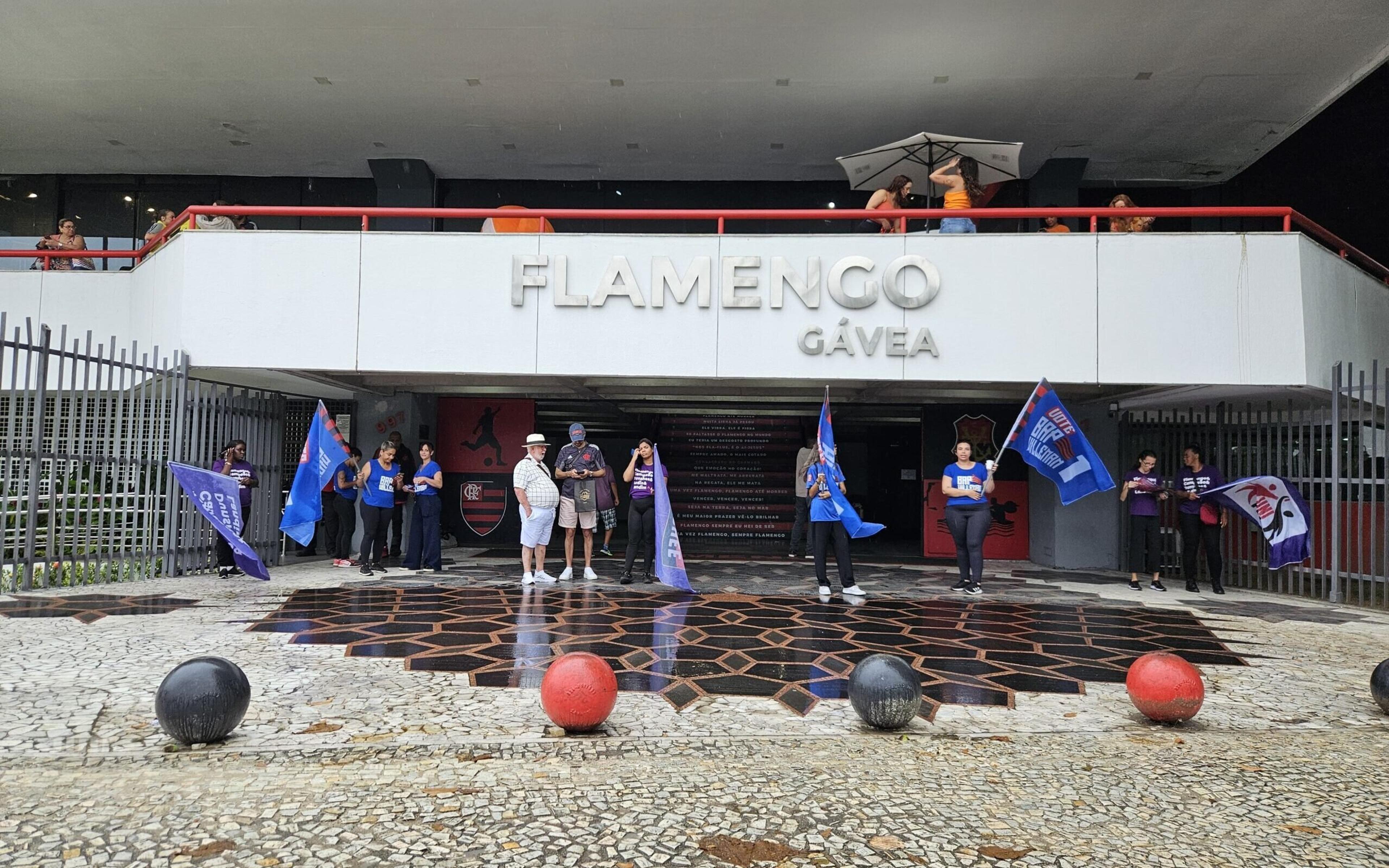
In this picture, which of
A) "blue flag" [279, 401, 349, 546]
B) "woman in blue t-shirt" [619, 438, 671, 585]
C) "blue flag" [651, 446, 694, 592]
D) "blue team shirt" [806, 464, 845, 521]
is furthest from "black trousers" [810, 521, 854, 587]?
"blue flag" [279, 401, 349, 546]

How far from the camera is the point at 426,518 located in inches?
472

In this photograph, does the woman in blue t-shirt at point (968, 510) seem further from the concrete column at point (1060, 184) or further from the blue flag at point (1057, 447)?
the concrete column at point (1060, 184)

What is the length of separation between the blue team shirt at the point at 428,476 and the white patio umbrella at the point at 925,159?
712cm

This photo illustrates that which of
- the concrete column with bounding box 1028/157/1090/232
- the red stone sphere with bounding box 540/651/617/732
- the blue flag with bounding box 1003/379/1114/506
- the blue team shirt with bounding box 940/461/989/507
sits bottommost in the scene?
the red stone sphere with bounding box 540/651/617/732

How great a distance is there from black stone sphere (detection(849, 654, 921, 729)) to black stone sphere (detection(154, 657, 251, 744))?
3250 millimetres

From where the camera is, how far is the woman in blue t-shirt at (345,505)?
40.1 ft

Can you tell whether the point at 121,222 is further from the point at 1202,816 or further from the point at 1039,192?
the point at 1202,816

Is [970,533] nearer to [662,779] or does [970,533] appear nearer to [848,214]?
[848,214]

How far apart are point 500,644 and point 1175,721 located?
482 cm

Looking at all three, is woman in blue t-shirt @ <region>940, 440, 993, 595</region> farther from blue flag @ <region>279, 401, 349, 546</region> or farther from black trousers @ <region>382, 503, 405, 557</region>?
black trousers @ <region>382, 503, 405, 557</region>

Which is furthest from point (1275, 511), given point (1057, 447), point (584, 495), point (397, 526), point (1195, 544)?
point (397, 526)

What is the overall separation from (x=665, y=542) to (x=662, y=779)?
623cm

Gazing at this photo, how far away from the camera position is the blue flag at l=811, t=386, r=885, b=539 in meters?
9.72

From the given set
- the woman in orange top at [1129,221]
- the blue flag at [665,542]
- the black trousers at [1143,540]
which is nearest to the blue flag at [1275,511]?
the black trousers at [1143,540]
